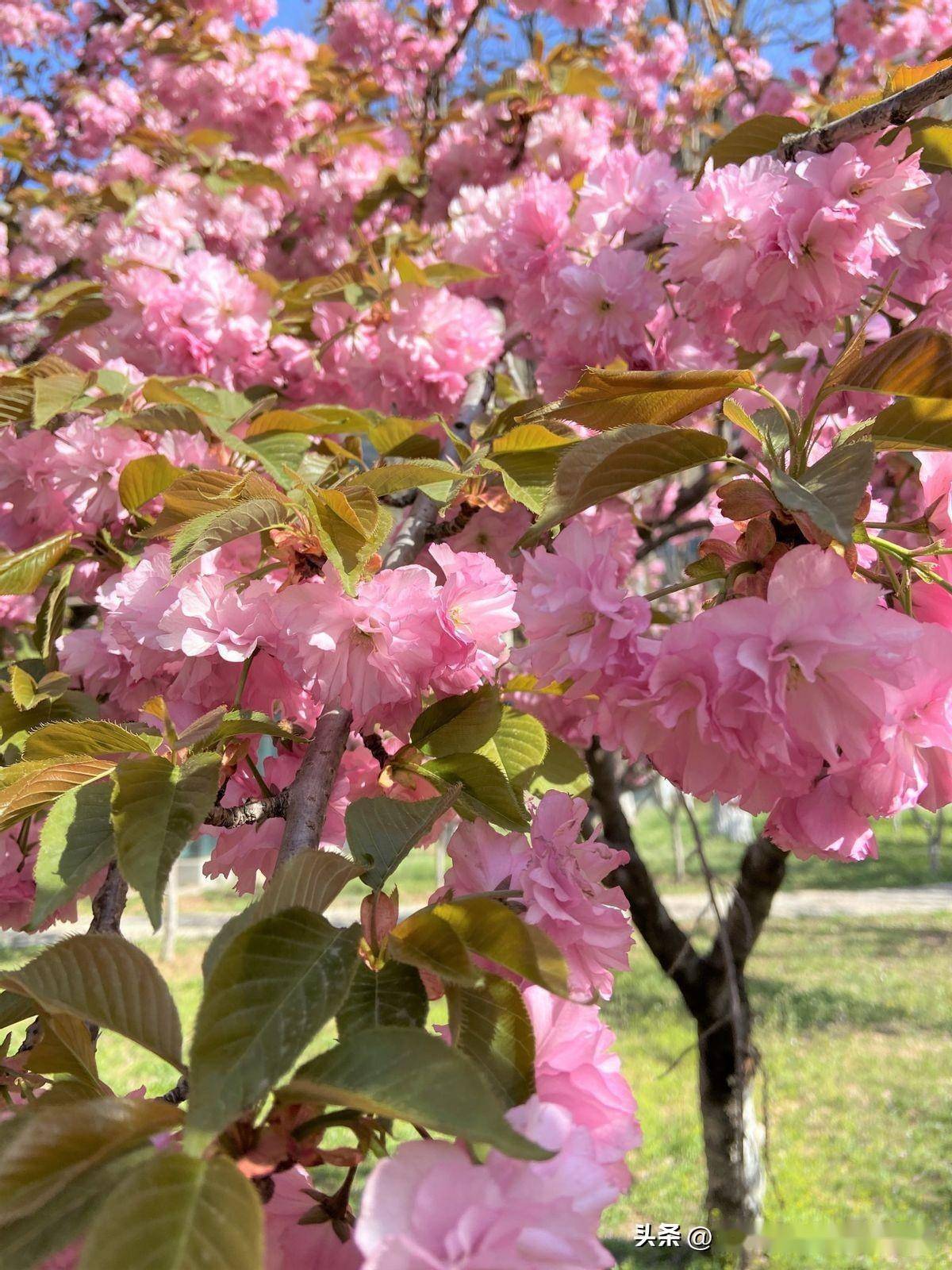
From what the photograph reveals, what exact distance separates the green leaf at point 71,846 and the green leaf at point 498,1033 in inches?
10.4

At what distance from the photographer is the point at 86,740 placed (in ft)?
2.50

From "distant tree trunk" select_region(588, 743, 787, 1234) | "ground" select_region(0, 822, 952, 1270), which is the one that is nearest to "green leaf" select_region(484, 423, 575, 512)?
"ground" select_region(0, 822, 952, 1270)

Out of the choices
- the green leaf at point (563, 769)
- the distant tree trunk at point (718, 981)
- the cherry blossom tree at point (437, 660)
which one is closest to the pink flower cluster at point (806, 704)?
the cherry blossom tree at point (437, 660)

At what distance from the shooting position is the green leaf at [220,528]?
748 mm

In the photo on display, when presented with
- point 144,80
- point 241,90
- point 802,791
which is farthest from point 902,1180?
point 144,80

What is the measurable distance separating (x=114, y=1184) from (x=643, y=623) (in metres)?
0.45

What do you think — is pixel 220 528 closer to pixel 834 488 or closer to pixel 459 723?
pixel 459 723

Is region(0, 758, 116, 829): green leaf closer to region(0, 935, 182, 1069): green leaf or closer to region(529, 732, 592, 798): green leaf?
region(0, 935, 182, 1069): green leaf

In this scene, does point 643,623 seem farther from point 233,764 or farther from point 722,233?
point 722,233

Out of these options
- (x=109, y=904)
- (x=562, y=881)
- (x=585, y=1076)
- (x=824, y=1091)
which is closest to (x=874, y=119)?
(x=562, y=881)

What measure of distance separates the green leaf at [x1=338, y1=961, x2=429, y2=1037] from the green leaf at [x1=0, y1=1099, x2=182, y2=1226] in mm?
99

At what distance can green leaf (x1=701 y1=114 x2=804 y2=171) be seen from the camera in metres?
1.11

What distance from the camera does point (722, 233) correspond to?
1.00 m

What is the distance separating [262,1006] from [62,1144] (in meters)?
0.10
